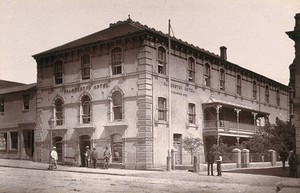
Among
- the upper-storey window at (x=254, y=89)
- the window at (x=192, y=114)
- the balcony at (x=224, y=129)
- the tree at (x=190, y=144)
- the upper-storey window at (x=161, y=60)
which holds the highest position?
the upper-storey window at (x=161, y=60)

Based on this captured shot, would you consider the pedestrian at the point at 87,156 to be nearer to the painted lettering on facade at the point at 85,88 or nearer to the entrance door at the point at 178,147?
the painted lettering on facade at the point at 85,88

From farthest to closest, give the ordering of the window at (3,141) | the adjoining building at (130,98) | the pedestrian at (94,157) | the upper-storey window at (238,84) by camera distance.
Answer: the upper-storey window at (238,84)
the window at (3,141)
the pedestrian at (94,157)
the adjoining building at (130,98)

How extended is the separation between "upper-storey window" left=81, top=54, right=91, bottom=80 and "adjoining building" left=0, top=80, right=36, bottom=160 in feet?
19.6

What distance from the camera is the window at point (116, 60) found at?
2677 centimetres

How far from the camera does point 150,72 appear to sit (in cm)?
2553

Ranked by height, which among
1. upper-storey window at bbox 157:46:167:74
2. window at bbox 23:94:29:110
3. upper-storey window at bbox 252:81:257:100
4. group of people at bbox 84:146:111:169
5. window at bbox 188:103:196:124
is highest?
upper-storey window at bbox 157:46:167:74

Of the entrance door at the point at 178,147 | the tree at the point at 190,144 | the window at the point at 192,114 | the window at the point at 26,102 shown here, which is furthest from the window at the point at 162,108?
the window at the point at 26,102

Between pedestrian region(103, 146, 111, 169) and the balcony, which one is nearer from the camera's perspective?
pedestrian region(103, 146, 111, 169)

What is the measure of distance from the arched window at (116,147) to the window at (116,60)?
450 centimetres

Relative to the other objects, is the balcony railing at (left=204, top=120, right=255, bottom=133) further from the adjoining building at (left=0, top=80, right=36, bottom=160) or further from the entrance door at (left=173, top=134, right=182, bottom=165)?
the adjoining building at (left=0, top=80, right=36, bottom=160)

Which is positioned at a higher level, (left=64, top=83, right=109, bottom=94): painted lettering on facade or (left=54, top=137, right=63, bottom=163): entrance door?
(left=64, top=83, right=109, bottom=94): painted lettering on facade

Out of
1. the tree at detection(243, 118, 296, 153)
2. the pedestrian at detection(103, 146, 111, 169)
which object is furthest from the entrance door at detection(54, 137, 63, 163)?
the tree at detection(243, 118, 296, 153)

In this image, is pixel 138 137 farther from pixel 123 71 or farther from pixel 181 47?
pixel 181 47

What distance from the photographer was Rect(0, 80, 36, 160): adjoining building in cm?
3253
